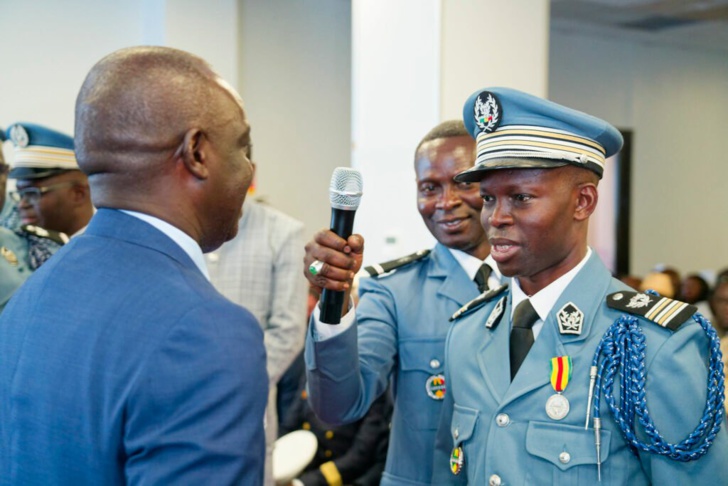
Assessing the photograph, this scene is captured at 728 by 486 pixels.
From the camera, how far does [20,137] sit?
3029 millimetres

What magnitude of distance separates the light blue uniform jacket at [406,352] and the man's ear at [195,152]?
70cm

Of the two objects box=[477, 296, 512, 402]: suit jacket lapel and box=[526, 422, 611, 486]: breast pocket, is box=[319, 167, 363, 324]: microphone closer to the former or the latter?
box=[477, 296, 512, 402]: suit jacket lapel

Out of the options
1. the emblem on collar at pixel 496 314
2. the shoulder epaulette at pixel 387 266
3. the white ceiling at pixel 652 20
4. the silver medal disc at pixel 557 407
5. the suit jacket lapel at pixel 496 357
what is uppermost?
the white ceiling at pixel 652 20

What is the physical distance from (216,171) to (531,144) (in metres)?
0.66

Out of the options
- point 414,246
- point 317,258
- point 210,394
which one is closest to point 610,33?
point 414,246

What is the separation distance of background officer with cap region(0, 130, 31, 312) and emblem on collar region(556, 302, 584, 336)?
1.68m

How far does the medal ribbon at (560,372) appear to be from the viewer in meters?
1.49

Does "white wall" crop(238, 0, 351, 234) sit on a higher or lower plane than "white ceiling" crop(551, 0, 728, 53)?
lower

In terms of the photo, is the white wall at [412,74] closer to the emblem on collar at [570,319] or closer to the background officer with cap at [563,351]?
the background officer with cap at [563,351]

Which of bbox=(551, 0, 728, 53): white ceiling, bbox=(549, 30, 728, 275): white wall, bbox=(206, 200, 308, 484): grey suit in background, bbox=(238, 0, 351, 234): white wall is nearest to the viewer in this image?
bbox=(206, 200, 308, 484): grey suit in background

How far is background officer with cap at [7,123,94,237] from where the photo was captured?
2941 mm

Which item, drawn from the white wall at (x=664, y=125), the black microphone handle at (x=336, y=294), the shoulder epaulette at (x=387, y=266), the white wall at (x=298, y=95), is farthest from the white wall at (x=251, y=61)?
the black microphone handle at (x=336, y=294)

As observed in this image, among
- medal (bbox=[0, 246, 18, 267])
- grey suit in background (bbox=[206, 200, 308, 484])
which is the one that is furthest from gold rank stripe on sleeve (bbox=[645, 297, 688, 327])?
medal (bbox=[0, 246, 18, 267])

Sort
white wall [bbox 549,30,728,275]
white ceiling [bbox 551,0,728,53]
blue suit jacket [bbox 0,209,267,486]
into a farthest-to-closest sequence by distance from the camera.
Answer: white wall [bbox 549,30,728,275]
white ceiling [bbox 551,0,728,53]
blue suit jacket [bbox 0,209,267,486]
